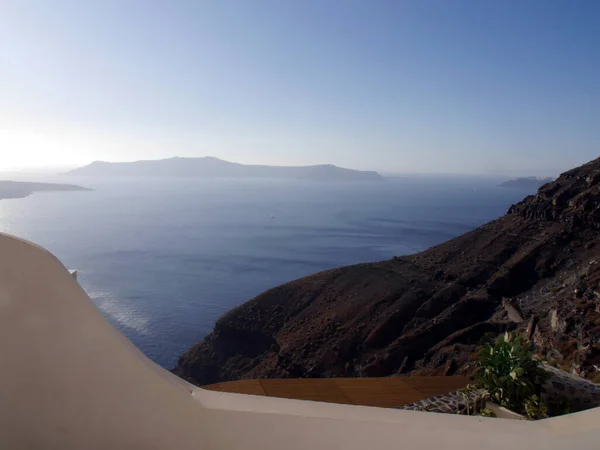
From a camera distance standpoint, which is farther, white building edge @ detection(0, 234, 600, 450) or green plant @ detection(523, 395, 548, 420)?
green plant @ detection(523, 395, 548, 420)

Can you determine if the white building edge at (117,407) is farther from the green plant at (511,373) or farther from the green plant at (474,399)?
the green plant at (474,399)

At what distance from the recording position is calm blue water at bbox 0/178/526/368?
27922 millimetres

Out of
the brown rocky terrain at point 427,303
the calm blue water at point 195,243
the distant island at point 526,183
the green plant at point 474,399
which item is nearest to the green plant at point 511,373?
the green plant at point 474,399

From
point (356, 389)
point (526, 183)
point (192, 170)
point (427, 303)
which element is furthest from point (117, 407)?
point (192, 170)

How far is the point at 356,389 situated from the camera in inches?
150

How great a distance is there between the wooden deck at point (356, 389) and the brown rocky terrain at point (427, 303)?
31.2ft

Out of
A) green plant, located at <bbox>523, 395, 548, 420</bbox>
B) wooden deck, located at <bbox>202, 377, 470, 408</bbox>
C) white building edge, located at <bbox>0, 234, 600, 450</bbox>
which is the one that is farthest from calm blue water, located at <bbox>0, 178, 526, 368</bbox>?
white building edge, located at <bbox>0, 234, 600, 450</bbox>

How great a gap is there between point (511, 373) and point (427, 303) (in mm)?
17101

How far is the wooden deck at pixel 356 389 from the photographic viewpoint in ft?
11.8

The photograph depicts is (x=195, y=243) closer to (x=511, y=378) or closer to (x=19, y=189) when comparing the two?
(x=19, y=189)

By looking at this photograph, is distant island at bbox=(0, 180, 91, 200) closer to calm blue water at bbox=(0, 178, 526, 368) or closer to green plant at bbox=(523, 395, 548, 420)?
calm blue water at bbox=(0, 178, 526, 368)

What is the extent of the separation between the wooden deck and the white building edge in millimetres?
2489

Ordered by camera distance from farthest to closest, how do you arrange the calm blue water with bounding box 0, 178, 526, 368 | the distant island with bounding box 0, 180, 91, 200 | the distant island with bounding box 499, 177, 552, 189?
the distant island with bounding box 499, 177, 552, 189
the distant island with bounding box 0, 180, 91, 200
the calm blue water with bounding box 0, 178, 526, 368

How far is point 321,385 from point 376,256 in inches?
1477
